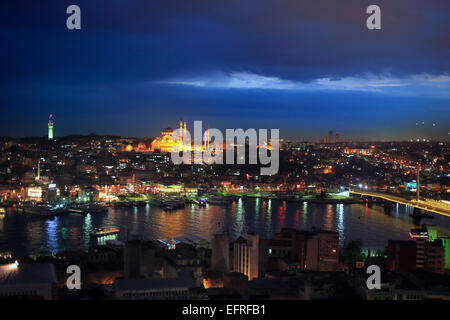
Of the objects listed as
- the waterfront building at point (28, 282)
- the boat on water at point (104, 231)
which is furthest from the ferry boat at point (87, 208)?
the waterfront building at point (28, 282)

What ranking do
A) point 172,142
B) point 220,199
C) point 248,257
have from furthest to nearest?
1. point 172,142
2. point 220,199
3. point 248,257

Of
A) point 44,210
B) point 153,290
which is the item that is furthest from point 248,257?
point 44,210

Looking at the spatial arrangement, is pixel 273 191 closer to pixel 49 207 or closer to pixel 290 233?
pixel 49 207

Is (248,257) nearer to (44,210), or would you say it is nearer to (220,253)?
(220,253)

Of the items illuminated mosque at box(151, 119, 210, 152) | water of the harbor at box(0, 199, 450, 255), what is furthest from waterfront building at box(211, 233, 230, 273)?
illuminated mosque at box(151, 119, 210, 152)

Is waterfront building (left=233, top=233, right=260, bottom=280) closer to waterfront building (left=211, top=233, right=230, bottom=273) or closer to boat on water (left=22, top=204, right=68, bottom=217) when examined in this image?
waterfront building (left=211, top=233, right=230, bottom=273)

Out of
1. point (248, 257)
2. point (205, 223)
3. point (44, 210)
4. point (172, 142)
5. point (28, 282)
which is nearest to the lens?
point (28, 282)

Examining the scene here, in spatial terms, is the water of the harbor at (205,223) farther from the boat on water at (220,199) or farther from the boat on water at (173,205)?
the boat on water at (220,199)
